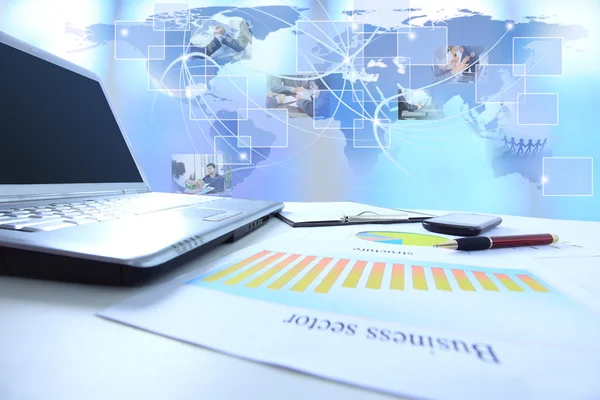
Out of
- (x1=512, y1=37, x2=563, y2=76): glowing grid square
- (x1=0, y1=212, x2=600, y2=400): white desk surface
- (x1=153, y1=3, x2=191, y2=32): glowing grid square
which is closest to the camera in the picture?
(x1=0, y1=212, x2=600, y2=400): white desk surface

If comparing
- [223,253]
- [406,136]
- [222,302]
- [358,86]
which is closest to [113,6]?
[358,86]

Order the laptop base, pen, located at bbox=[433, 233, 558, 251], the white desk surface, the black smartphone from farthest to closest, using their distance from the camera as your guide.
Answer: the black smartphone, pen, located at bbox=[433, 233, 558, 251], the laptop base, the white desk surface

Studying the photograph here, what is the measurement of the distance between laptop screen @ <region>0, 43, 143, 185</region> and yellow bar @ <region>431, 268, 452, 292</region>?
539 mm

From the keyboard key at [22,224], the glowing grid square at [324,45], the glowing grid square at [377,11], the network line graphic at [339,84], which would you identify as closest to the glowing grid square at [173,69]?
the network line graphic at [339,84]

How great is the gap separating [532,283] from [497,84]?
5.30 ft

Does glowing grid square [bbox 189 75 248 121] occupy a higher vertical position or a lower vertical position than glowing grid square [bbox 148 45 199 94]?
lower

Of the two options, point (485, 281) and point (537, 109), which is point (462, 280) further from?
point (537, 109)

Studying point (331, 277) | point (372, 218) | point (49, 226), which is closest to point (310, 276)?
point (331, 277)

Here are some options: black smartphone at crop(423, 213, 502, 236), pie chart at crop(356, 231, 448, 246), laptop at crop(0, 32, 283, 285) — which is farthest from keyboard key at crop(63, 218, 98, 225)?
black smartphone at crop(423, 213, 502, 236)

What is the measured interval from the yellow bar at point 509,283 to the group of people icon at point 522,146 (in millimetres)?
1550

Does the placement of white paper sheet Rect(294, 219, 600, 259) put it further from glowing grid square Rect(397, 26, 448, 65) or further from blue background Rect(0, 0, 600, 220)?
glowing grid square Rect(397, 26, 448, 65)

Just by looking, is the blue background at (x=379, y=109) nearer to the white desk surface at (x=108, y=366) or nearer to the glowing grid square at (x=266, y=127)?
the glowing grid square at (x=266, y=127)

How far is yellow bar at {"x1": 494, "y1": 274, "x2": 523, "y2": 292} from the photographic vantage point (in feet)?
0.91

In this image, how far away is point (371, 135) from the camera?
66.1 inches
